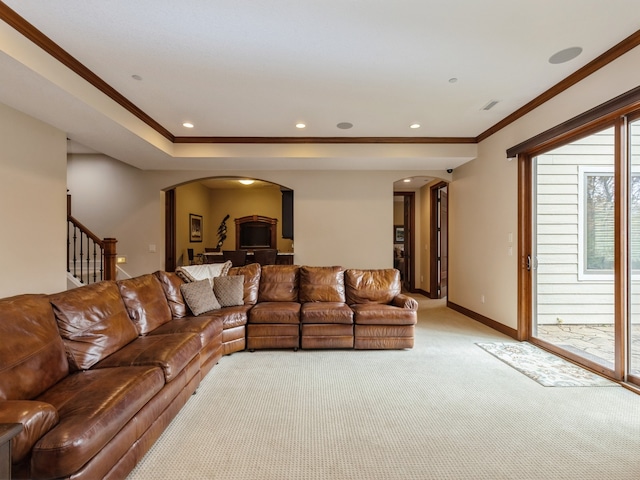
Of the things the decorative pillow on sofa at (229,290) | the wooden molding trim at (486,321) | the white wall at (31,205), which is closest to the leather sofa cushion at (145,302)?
the decorative pillow on sofa at (229,290)

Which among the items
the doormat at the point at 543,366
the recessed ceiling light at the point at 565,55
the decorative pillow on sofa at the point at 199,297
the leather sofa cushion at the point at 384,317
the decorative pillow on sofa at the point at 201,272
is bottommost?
the doormat at the point at 543,366

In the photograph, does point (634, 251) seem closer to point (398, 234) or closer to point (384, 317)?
point (384, 317)

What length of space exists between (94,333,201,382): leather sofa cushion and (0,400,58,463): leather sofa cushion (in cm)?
73

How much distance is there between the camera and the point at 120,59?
2.91m

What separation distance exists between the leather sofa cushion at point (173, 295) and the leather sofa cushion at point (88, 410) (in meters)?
1.47

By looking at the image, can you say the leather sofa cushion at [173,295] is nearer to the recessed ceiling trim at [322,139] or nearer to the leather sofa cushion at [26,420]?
the leather sofa cushion at [26,420]

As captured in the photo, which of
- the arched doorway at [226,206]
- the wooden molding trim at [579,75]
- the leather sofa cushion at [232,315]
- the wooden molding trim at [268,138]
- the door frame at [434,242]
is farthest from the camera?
the arched doorway at [226,206]

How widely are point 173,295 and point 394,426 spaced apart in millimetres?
2660

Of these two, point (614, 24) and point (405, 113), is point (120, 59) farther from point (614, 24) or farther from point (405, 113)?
point (614, 24)

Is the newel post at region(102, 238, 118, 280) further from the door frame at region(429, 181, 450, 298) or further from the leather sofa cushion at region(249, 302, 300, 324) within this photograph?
the door frame at region(429, 181, 450, 298)

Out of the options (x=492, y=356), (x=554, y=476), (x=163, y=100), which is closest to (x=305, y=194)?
(x=163, y=100)

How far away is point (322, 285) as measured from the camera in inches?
172

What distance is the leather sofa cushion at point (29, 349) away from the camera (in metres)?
1.63

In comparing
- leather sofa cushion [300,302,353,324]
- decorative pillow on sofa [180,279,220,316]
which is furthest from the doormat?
decorative pillow on sofa [180,279,220,316]
